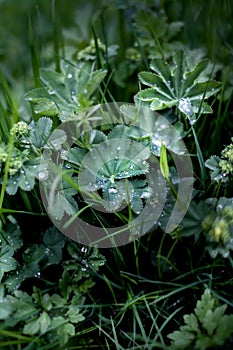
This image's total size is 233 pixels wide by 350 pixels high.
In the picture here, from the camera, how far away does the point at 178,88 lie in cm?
162

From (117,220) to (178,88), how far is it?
18.7 inches

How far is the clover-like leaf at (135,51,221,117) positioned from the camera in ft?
5.11

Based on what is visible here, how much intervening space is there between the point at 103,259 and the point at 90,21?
1.11m

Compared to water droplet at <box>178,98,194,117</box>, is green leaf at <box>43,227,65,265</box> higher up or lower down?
lower down

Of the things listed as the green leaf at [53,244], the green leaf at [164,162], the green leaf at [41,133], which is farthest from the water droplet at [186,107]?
the green leaf at [53,244]

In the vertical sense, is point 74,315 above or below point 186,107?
below

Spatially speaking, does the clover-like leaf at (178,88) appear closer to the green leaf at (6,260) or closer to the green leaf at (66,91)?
the green leaf at (66,91)

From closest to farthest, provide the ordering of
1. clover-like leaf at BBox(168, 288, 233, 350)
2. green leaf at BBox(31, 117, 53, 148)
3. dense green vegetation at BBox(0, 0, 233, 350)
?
clover-like leaf at BBox(168, 288, 233, 350)
dense green vegetation at BBox(0, 0, 233, 350)
green leaf at BBox(31, 117, 53, 148)

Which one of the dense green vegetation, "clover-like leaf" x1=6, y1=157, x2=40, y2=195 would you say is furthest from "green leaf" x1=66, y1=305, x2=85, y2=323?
"clover-like leaf" x1=6, y1=157, x2=40, y2=195

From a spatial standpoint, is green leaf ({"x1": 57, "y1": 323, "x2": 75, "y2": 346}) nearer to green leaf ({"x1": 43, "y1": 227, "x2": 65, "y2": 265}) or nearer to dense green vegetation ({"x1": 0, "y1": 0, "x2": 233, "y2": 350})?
dense green vegetation ({"x1": 0, "y1": 0, "x2": 233, "y2": 350})

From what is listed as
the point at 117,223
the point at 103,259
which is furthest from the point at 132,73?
the point at 103,259

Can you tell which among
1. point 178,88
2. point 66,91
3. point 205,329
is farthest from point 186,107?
point 205,329

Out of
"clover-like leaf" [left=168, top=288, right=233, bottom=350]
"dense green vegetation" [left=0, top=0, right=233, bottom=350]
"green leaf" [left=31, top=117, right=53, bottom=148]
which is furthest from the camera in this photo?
"green leaf" [left=31, top=117, right=53, bottom=148]

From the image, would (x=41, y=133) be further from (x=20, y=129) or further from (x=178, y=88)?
(x=178, y=88)
